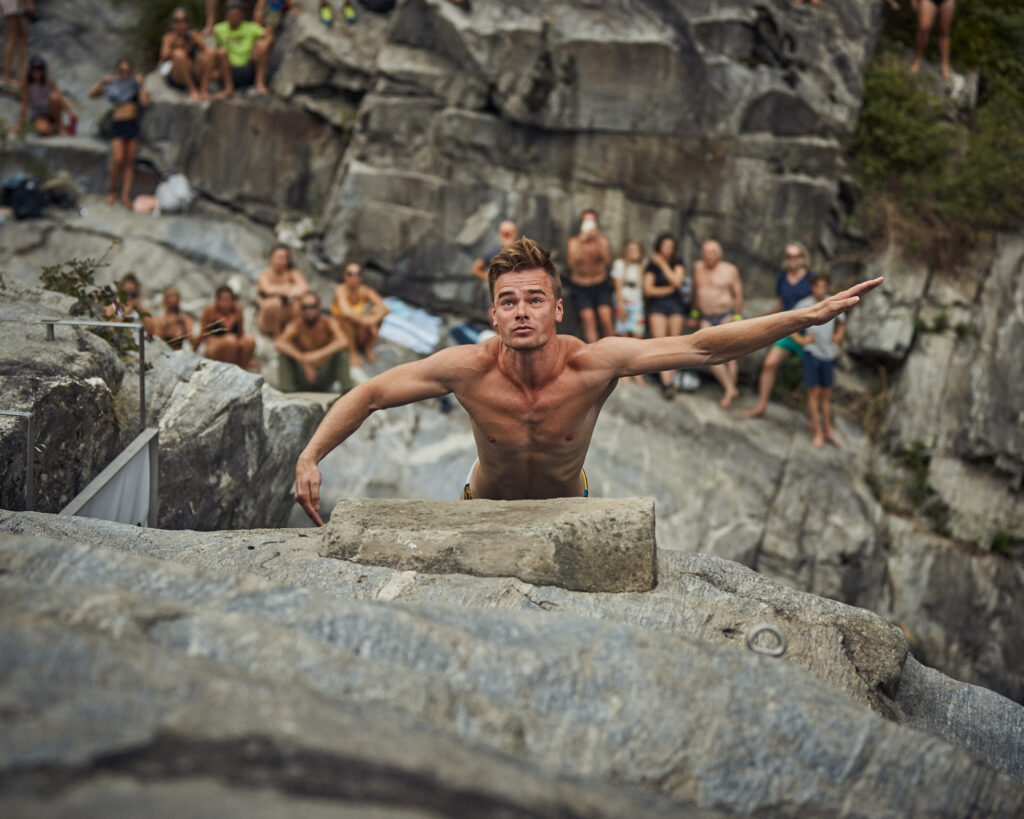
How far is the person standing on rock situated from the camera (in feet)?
36.3

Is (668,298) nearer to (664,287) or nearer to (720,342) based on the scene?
(664,287)

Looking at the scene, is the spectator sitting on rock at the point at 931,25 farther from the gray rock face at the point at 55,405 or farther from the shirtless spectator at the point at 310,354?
the gray rock face at the point at 55,405

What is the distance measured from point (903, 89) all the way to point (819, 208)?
210cm

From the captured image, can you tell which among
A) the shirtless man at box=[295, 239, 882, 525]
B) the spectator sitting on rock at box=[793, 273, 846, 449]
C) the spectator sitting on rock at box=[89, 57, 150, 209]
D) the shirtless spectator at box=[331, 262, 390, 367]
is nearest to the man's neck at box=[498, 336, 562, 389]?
the shirtless man at box=[295, 239, 882, 525]

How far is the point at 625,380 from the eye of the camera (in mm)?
11812

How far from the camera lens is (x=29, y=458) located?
13.6 feet

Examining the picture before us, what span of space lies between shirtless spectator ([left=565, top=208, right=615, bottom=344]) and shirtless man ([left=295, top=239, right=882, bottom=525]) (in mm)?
6781

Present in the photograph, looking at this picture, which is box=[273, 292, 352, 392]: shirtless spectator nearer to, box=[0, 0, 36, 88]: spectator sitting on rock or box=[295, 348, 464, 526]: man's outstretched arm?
box=[295, 348, 464, 526]: man's outstretched arm

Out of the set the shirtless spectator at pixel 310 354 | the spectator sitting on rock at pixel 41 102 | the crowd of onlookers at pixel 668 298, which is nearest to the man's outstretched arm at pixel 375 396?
the shirtless spectator at pixel 310 354

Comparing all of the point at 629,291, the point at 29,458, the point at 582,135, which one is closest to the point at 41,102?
the point at 582,135

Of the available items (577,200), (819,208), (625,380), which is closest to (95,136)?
(577,200)

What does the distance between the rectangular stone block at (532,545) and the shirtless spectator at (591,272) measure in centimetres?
766

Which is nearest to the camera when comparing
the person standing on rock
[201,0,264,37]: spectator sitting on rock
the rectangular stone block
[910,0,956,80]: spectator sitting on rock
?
the rectangular stone block

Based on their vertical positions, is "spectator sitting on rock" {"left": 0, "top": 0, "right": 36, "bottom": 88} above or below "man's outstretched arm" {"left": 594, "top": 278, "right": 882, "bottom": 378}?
above
